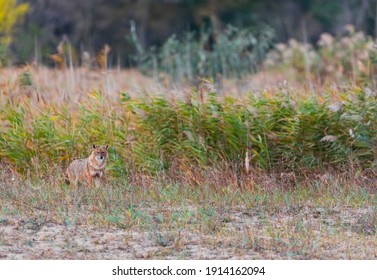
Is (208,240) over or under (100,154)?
under

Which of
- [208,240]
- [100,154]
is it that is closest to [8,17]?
[100,154]

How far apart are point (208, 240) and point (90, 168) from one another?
298 centimetres

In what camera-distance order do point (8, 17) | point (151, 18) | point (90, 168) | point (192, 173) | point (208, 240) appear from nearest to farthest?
point (208, 240), point (90, 168), point (192, 173), point (8, 17), point (151, 18)

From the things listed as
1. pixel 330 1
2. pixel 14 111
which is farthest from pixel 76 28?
pixel 14 111

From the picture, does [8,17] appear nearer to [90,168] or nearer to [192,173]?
[90,168]

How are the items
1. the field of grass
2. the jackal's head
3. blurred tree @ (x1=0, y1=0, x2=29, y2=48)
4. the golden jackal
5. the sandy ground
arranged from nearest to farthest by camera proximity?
the sandy ground
the field of grass
the golden jackal
the jackal's head
blurred tree @ (x1=0, y1=0, x2=29, y2=48)

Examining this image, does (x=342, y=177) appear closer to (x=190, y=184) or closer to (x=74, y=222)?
(x=190, y=184)

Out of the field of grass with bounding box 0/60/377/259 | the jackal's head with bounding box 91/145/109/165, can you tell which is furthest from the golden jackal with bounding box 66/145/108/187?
the field of grass with bounding box 0/60/377/259

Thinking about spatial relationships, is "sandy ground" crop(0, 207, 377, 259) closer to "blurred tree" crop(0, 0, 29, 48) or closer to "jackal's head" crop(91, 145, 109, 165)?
"jackal's head" crop(91, 145, 109, 165)

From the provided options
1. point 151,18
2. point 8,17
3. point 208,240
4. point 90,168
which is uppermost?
point 151,18

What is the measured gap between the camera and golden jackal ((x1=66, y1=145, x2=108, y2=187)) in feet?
36.8

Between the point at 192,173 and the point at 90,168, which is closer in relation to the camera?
the point at 90,168

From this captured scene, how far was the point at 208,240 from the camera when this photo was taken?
8.66 m

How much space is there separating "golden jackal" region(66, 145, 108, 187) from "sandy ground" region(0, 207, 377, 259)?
1843 millimetres
